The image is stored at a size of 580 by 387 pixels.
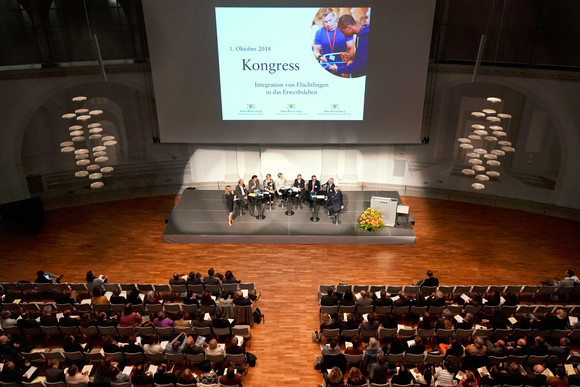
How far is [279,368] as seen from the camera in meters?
8.79

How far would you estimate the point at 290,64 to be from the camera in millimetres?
13289

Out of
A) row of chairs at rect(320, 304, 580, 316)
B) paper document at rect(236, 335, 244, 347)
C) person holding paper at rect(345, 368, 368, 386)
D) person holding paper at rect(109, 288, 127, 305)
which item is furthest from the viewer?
person holding paper at rect(109, 288, 127, 305)

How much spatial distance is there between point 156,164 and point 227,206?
147 inches

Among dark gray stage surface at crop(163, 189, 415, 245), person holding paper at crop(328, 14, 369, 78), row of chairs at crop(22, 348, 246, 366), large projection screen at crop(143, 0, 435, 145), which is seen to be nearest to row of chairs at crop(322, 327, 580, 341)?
row of chairs at crop(22, 348, 246, 366)

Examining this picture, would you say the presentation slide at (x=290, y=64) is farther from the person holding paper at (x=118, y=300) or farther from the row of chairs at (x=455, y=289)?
the person holding paper at (x=118, y=300)

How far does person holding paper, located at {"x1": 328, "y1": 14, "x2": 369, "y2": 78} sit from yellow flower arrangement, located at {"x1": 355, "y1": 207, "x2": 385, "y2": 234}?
408 cm

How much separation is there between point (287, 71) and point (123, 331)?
27.4ft

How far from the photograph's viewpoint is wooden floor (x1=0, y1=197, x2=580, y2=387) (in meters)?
11.4

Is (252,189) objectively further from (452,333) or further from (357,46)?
(452,333)

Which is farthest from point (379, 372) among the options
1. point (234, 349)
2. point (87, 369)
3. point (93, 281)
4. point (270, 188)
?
point (270, 188)

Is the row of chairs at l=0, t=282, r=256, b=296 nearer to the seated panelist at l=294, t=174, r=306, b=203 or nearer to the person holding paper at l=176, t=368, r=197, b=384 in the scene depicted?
the person holding paper at l=176, t=368, r=197, b=384

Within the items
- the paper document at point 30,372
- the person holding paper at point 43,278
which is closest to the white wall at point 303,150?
the person holding paper at point 43,278

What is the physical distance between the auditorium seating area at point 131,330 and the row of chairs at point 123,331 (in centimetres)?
2

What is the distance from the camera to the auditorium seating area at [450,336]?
773cm
